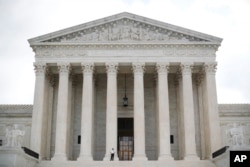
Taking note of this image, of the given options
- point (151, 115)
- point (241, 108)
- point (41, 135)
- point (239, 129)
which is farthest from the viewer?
point (241, 108)

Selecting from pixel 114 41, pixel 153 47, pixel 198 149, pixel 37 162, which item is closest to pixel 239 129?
pixel 198 149

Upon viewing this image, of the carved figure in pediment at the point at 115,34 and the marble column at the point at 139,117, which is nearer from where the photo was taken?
the marble column at the point at 139,117

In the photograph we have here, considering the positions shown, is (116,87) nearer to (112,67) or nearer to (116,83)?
(116,83)

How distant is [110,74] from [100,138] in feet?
26.9

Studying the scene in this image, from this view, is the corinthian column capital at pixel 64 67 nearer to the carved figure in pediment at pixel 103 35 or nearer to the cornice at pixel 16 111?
the carved figure in pediment at pixel 103 35

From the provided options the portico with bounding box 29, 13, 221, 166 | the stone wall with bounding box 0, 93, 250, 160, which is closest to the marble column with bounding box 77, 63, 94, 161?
the portico with bounding box 29, 13, 221, 166

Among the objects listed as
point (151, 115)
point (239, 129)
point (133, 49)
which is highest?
point (133, 49)

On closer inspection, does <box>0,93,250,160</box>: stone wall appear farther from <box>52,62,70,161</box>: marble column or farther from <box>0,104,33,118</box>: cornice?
<box>52,62,70,161</box>: marble column

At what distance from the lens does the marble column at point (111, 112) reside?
38125mm

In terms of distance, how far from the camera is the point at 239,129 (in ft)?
110

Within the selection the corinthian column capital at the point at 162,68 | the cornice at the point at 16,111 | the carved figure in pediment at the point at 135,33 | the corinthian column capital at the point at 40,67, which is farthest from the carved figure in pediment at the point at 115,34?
the cornice at the point at 16,111

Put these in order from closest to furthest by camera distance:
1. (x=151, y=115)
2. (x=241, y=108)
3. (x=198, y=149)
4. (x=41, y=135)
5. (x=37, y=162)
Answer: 1. (x=37, y=162)
2. (x=41, y=135)
3. (x=198, y=149)
4. (x=151, y=115)
5. (x=241, y=108)

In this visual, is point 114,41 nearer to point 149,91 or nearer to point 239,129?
point 149,91

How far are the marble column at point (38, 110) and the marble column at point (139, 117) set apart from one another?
9.44 m
